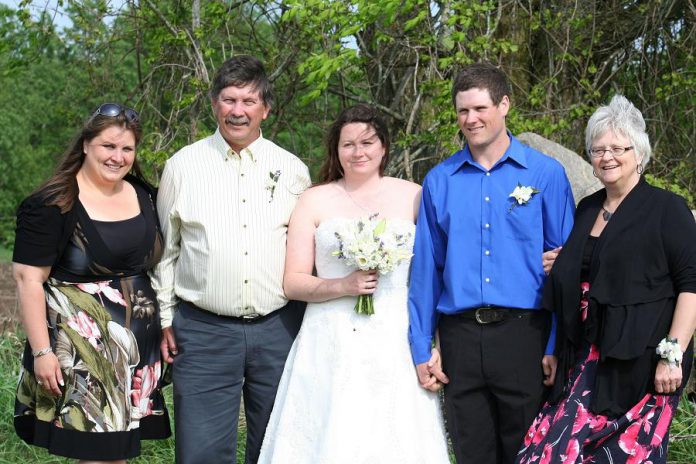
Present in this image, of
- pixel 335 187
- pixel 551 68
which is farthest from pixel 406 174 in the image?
pixel 335 187

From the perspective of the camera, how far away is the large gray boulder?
254 inches

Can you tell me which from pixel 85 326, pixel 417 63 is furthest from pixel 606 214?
pixel 417 63

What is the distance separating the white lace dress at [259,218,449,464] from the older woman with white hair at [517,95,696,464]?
0.60 m

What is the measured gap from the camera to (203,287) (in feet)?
14.4

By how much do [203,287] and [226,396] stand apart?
587 millimetres

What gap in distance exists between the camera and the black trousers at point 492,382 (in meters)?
4.07

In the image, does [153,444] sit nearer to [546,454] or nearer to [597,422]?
[546,454]

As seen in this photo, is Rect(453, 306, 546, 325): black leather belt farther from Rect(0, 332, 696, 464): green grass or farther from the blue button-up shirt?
Rect(0, 332, 696, 464): green grass

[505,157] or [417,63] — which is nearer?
[505,157]

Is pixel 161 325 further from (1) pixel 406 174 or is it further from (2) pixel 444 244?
(1) pixel 406 174

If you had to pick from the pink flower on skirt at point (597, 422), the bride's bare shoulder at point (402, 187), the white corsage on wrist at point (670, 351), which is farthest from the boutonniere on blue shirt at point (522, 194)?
the pink flower on skirt at point (597, 422)

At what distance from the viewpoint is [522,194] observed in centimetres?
408

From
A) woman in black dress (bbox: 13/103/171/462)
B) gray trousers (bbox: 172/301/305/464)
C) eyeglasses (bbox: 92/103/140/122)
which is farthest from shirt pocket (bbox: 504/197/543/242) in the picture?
eyeglasses (bbox: 92/103/140/122)

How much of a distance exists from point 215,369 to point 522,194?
5.78 feet
